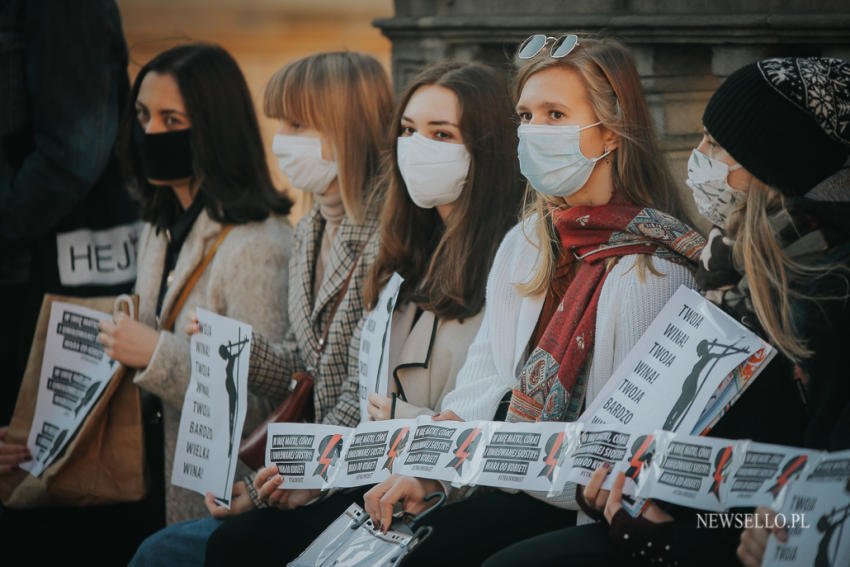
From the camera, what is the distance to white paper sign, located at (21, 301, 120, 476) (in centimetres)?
426

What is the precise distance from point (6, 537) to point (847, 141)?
11.7 ft

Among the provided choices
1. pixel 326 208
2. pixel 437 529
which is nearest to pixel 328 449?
pixel 437 529

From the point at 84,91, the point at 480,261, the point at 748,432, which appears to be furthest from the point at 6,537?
the point at 748,432

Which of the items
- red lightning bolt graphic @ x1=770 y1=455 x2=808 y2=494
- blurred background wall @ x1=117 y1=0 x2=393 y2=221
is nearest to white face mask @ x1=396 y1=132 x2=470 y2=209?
red lightning bolt graphic @ x1=770 y1=455 x2=808 y2=494

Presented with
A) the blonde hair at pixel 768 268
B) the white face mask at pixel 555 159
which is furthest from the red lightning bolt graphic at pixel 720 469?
the white face mask at pixel 555 159

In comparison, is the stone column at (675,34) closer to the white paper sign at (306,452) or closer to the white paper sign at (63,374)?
the white paper sign at (306,452)

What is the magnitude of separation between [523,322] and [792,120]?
42.3 inches

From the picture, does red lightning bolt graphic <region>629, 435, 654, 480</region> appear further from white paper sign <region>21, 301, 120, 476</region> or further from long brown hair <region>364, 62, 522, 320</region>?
white paper sign <region>21, 301, 120, 476</region>

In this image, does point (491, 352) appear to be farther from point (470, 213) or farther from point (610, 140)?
point (610, 140)

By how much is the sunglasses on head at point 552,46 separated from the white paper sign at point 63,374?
6.88ft

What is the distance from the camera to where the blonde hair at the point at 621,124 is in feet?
10.4

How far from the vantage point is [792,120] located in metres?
2.61

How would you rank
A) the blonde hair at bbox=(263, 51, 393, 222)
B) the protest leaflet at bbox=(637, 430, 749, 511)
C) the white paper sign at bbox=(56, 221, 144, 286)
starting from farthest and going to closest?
the white paper sign at bbox=(56, 221, 144, 286) → the blonde hair at bbox=(263, 51, 393, 222) → the protest leaflet at bbox=(637, 430, 749, 511)

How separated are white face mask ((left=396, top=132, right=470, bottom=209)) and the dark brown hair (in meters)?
0.94
